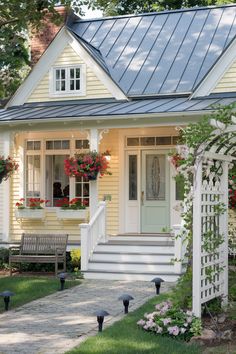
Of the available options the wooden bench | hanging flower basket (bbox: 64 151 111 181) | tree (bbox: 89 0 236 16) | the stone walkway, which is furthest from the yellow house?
tree (bbox: 89 0 236 16)

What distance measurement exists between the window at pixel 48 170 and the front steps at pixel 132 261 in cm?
299

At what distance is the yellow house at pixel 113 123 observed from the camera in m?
15.1

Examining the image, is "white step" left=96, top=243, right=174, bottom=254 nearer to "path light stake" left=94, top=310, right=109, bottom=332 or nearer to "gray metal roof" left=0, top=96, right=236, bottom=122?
"gray metal roof" left=0, top=96, right=236, bottom=122

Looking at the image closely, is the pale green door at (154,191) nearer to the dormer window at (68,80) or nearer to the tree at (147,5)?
the dormer window at (68,80)

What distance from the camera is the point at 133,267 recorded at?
532 inches

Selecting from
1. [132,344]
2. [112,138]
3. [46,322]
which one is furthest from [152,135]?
[132,344]

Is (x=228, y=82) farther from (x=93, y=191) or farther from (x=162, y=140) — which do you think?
(x=93, y=191)

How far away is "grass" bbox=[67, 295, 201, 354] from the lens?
23.5 feet

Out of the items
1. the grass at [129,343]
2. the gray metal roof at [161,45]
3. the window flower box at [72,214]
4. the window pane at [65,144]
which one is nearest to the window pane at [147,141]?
the gray metal roof at [161,45]

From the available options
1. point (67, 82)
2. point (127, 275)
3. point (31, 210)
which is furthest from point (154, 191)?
point (67, 82)

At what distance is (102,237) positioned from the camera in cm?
1473

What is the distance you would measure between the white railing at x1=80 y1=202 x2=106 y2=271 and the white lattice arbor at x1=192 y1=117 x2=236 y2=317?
5.04 m

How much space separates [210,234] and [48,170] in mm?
9306

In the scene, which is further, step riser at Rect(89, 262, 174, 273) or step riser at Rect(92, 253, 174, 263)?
step riser at Rect(92, 253, 174, 263)
